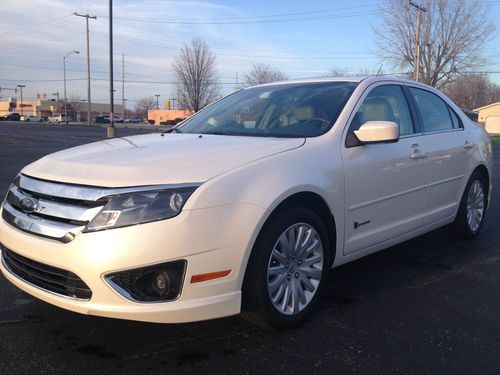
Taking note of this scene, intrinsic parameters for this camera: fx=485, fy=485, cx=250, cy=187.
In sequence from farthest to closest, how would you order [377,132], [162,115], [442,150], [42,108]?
[42,108] < [162,115] < [442,150] < [377,132]

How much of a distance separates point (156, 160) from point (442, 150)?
2948mm

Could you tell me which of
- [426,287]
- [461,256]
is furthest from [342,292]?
[461,256]

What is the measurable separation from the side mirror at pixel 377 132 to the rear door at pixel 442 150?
0.96m

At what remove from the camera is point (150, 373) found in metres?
2.59

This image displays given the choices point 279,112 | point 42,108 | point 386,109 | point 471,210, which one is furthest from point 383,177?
point 42,108

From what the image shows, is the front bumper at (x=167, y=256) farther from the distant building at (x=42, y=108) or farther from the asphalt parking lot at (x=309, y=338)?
the distant building at (x=42, y=108)

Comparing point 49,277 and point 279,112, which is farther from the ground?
point 279,112

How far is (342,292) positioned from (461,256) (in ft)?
5.78

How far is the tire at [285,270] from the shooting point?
289cm

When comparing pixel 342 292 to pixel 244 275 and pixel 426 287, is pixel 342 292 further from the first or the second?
pixel 244 275

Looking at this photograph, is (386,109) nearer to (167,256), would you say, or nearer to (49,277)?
(167,256)

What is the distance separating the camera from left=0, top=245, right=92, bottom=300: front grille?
2619 mm

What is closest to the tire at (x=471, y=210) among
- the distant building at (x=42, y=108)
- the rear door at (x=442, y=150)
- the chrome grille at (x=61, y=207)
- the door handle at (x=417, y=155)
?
the rear door at (x=442, y=150)

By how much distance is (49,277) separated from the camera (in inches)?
108
